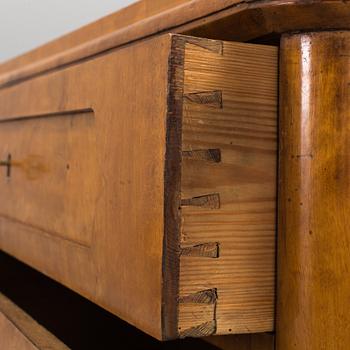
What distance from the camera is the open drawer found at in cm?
47

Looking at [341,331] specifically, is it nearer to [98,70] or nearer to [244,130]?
[244,130]

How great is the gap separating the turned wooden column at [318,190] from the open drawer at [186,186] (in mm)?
20

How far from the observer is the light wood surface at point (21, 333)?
25.1 inches

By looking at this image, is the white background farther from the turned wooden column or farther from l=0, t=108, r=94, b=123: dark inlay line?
the turned wooden column

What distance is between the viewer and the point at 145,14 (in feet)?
2.28

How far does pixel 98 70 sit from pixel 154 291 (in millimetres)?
211

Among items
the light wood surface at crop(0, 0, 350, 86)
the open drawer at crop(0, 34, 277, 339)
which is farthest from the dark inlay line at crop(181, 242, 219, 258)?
the light wood surface at crop(0, 0, 350, 86)

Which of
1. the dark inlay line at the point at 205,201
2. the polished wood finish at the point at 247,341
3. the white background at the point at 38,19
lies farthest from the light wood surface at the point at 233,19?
the white background at the point at 38,19

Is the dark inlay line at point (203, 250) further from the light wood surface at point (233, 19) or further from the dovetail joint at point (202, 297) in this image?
the light wood surface at point (233, 19)

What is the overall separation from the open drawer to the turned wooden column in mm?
20

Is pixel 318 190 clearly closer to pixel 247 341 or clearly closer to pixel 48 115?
pixel 247 341

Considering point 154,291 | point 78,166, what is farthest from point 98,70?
point 154,291

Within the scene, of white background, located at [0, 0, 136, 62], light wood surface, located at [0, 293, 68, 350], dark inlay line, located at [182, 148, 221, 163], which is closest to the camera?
dark inlay line, located at [182, 148, 221, 163]

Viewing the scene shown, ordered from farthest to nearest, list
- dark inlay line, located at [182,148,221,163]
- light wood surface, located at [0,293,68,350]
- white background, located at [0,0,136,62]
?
white background, located at [0,0,136,62] < light wood surface, located at [0,293,68,350] < dark inlay line, located at [182,148,221,163]
